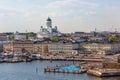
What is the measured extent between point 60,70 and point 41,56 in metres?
9.21

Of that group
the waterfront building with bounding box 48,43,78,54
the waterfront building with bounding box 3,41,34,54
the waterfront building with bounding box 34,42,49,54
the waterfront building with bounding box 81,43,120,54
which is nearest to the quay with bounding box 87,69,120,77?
the waterfront building with bounding box 81,43,120,54

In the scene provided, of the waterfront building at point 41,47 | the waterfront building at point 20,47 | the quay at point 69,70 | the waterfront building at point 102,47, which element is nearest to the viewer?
the quay at point 69,70

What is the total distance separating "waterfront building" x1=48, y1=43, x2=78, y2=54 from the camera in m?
31.8

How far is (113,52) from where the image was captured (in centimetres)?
3156

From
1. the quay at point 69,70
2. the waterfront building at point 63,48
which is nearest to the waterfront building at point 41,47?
the waterfront building at point 63,48

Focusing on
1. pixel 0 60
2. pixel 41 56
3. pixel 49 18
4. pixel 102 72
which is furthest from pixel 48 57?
pixel 49 18

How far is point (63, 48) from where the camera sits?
105 ft

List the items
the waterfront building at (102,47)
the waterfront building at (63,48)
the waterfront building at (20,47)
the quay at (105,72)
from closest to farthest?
the quay at (105,72), the waterfront building at (102,47), the waterfront building at (63,48), the waterfront building at (20,47)

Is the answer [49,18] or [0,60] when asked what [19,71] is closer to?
[0,60]

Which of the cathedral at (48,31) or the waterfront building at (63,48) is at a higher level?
the cathedral at (48,31)

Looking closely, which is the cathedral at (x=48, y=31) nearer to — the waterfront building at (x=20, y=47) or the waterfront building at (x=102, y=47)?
the waterfront building at (x=20, y=47)

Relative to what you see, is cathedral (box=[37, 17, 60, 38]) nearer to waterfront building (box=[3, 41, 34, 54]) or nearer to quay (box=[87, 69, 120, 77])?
waterfront building (box=[3, 41, 34, 54])

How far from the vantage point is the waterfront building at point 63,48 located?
104 ft

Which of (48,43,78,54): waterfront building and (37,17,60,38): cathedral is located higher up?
(37,17,60,38): cathedral
